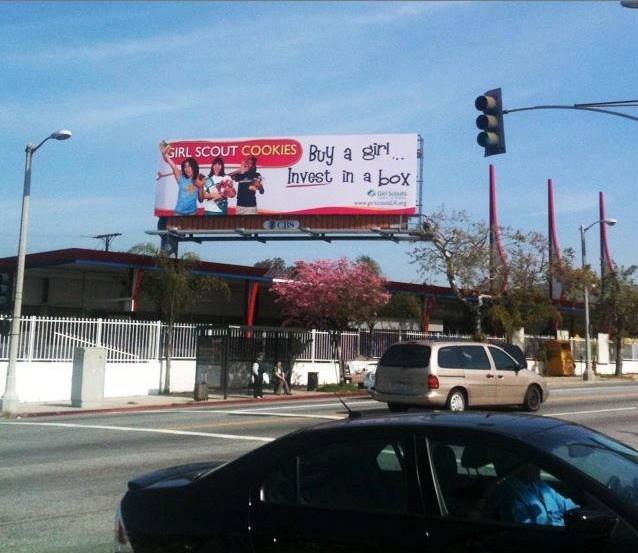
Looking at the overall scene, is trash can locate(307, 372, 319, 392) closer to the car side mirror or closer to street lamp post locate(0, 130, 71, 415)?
street lamp post locate(0, 130, 71, 415)

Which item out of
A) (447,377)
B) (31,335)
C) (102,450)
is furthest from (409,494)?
(31,335)

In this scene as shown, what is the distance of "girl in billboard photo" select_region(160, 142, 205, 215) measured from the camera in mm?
43625

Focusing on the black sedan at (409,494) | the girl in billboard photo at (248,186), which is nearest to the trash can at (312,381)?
the girl in billboard photo at (248,186)

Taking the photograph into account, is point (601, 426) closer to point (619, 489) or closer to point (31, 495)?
point (31, 495)

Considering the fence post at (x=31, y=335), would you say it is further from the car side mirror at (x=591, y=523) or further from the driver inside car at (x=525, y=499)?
the car side mirror at (x=591, y=523)

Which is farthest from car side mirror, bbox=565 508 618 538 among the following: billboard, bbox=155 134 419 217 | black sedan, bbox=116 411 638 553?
billboard, bbox=155 134 419 217

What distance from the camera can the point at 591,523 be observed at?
146 inches

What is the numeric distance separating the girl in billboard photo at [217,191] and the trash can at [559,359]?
20.0 meters

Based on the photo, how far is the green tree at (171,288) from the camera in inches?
1171

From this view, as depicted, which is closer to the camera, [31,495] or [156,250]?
[31,495]

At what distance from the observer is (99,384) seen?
24.6 m

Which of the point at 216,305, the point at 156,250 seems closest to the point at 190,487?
the point at 156,250

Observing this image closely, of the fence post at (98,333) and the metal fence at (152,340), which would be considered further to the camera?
the fence post at (98,333)

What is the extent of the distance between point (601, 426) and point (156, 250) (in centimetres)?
2012
